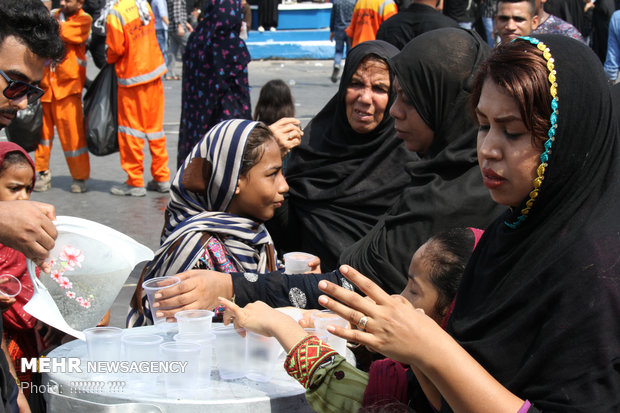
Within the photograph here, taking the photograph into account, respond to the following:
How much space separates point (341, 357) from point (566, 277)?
27.9 inches

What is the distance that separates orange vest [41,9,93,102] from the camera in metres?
6.91

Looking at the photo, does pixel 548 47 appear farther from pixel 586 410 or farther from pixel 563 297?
pixel 586 410

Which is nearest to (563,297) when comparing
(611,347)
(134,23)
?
(611,347)

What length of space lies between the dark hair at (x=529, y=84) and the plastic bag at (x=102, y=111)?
590 cm

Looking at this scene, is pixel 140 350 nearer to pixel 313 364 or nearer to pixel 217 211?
pixel 313 364

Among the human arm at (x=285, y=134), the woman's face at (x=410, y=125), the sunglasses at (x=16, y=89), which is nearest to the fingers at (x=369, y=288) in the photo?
the woman's face at (x=410, y=125)

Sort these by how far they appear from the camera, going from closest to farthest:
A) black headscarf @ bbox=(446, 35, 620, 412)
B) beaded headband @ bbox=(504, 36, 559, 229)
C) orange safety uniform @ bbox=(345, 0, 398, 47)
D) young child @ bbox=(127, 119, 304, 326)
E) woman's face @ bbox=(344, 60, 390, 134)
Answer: black headscarf @ bbox=(446, 35, 620, 412) < beaded headband @ bbox=(504, 36, 559, 229) < young child @ bbox=(127, 119, 304, 326) < woman's face @ bbox=(344, 60, 390, 134) < orange safety uniform @ bbox=(345, 0, 398, 47)

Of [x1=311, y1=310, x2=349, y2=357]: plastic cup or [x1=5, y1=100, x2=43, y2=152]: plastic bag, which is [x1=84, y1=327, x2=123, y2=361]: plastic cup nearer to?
[x1=311, y1=310, x2=349, y2=357]: plastic cup

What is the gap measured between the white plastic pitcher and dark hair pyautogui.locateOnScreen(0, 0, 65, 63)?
0.62 m

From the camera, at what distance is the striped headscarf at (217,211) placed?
2.71m

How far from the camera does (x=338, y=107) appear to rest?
138 inches

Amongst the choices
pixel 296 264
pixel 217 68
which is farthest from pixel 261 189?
pixel 217 68

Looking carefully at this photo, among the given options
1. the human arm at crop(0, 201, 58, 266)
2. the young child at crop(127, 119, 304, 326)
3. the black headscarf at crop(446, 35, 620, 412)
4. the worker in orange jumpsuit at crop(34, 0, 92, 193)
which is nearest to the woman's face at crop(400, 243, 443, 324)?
the black headscarf at crop(446, 35, 620, 412)

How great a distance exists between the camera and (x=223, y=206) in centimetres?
287
